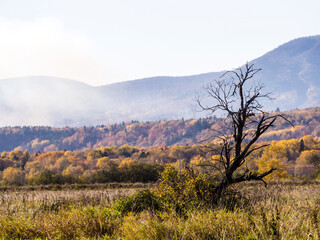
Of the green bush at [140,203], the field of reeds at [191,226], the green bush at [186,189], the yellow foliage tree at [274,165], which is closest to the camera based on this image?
the field of reeds at [191,226]

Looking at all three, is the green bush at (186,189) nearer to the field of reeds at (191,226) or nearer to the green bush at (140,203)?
the green bush at (140,203)

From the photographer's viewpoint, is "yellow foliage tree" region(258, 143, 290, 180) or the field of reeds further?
"yellow foliage tree" region(258, 143, 290, 180)

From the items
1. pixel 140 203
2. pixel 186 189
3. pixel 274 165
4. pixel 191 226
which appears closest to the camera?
pixel 191 226

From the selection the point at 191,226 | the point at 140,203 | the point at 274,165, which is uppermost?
the point at 191,226

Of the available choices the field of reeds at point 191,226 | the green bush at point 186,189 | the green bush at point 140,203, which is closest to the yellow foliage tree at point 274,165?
the green bush at point 140,203

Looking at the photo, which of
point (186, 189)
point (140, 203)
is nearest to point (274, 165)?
point (140, 203)

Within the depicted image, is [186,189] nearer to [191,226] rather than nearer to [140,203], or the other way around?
[140,203]

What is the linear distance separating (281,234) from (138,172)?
4842 centimetres

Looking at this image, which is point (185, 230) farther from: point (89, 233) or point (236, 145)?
point (236, 145)

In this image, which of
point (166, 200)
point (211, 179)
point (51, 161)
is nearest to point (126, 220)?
point (166, 200)

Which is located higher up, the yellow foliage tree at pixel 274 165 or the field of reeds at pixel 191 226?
the field of reeds at pixel 191 226

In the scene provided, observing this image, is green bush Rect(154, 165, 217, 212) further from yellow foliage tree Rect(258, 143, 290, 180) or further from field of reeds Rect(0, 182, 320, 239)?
yellow foliage tree Rect(258, 143, 290, 180)

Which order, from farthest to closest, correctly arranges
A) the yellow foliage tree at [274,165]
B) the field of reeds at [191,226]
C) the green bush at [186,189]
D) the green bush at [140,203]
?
the yellow foliage tree at [274,165] < the green bush at [140,203] < the green bush at [186,189] < the field of reeds at [191,226]

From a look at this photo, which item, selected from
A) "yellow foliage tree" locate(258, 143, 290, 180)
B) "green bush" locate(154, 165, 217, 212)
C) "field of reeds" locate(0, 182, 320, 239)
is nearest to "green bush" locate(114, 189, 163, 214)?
"green bush" locate(154, 165, 217, 212)
